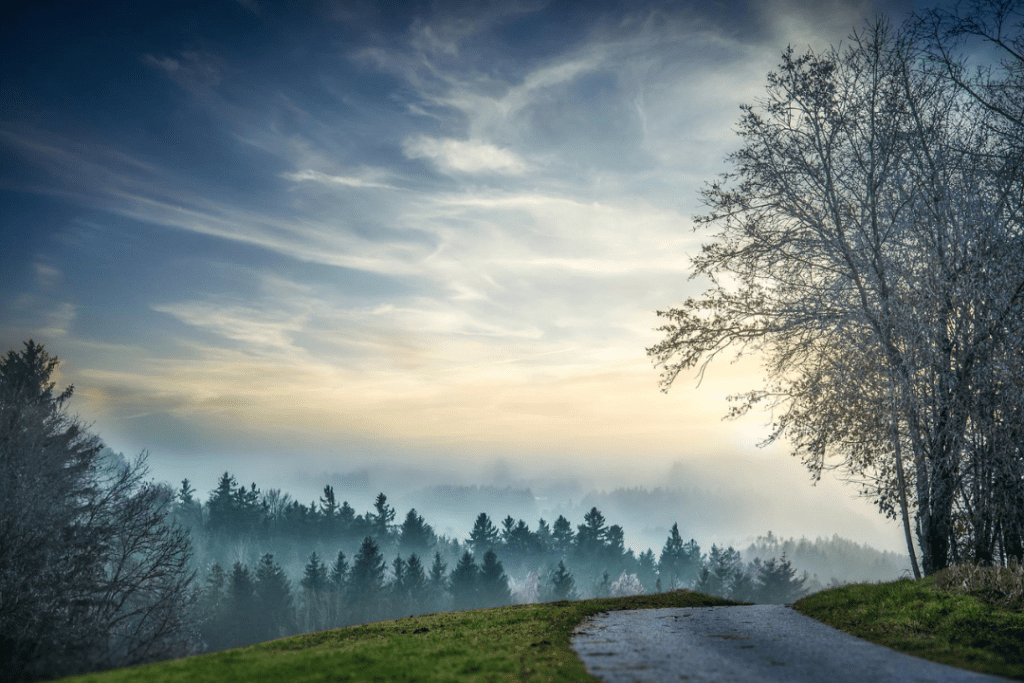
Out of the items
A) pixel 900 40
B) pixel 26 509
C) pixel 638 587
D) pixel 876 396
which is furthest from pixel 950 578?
pixel 638 587

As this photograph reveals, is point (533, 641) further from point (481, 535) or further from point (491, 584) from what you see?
point (481, 535)

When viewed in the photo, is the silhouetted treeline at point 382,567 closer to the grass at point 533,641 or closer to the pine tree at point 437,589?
the pine tree at point 437,589

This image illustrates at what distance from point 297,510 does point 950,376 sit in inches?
4044

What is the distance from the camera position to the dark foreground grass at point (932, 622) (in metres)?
8.78

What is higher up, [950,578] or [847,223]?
[847,223]

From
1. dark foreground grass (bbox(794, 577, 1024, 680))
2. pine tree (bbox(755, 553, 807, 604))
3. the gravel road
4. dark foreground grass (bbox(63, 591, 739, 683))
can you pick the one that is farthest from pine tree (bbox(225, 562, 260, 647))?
dark foreground grass (bbox(794, 577, 1024, 680))

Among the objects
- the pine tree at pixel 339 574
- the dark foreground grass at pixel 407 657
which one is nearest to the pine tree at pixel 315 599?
the pine tree at pixel 339 574

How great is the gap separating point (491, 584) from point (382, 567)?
50.4 feet

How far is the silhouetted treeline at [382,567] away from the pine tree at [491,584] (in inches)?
5.9

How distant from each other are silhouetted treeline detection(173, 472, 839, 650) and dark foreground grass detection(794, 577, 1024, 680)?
60744 mm

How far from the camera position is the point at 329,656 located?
8.76m

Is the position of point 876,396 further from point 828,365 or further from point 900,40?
point 900,40

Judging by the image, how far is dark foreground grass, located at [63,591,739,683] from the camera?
762 cm

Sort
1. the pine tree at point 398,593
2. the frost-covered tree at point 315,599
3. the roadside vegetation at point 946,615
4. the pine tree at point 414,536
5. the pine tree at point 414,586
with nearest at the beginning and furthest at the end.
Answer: the roadside vegetation at point 946,615 → the frost-covered tree at point 315,599 → the pine tree at point 398,593 → the pine tree at point 414,586 → the pine tree at point 414,536
